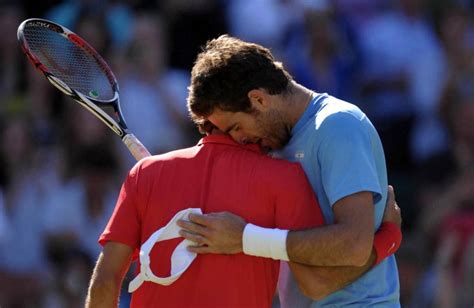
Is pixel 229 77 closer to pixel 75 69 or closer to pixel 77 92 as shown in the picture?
pixel 77 92

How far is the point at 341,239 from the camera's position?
4008 mm

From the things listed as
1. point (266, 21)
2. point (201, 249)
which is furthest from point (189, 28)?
point (201, 249)

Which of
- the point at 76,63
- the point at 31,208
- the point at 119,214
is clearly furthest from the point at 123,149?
the point at 119,214

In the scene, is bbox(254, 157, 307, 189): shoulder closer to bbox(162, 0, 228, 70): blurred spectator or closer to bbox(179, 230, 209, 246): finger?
bbox(179, 230, 209, 246): finger

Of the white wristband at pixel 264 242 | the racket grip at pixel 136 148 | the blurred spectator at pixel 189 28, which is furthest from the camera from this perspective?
the blurred spectator at pixel 189 28

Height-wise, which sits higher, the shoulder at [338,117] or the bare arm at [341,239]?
the shoulder at [338,117]

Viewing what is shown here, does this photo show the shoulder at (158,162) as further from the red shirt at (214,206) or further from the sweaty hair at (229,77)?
the sweaty hair at (229,77)

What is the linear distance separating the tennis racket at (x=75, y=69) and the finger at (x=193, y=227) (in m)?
0.80

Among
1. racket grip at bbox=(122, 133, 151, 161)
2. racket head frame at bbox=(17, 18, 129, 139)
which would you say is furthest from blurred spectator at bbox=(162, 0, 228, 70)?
racket grip at bbox=(122, 133, 151, 161)

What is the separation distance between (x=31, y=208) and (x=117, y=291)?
Answer: 490 cm

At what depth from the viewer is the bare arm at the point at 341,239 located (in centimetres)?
402

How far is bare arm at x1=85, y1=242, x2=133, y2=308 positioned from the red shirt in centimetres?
4

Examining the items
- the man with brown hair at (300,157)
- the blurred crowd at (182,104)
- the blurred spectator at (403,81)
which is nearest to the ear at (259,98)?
the man with brown hair at (300,157)

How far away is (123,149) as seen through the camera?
8883 mm
